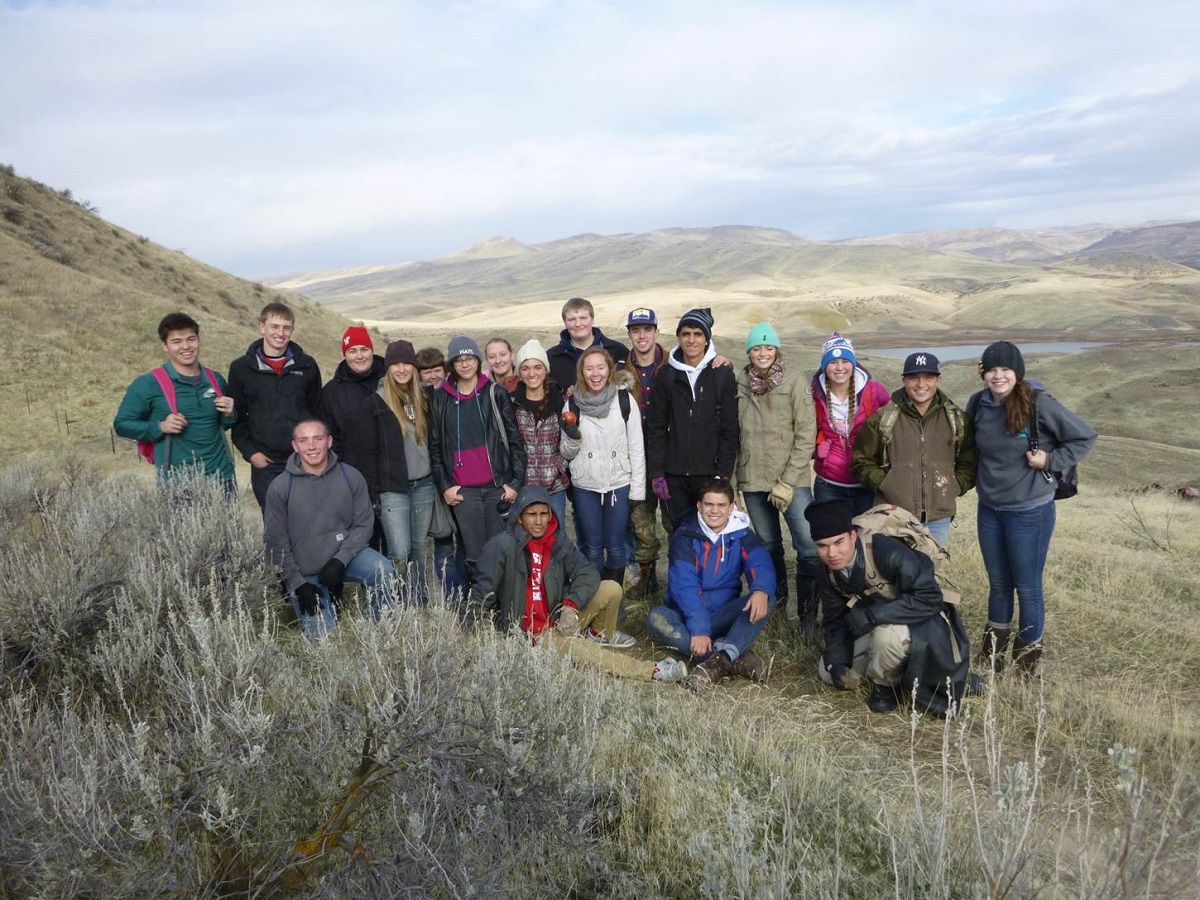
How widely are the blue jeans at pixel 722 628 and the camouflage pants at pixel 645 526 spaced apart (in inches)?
38.0

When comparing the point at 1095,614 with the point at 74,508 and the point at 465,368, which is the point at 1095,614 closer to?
the point at 465,368

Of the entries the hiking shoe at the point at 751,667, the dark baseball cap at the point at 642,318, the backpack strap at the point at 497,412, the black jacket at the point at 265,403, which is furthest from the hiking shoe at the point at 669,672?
the black jacket at the point at 265,403

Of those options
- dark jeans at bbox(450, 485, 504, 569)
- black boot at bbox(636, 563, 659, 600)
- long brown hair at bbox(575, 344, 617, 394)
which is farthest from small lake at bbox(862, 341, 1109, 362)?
dark jeans at bbox(450, 485, 504, 569)

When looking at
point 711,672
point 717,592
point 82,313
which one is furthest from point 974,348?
point 711,672

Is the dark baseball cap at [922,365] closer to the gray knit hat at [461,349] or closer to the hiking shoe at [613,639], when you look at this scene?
the hiking shoe at [613,639]

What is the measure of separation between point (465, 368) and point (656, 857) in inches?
137

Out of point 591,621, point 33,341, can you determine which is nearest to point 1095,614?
point 591,621

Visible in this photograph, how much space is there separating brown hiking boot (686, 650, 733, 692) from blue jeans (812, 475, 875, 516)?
4.29ft

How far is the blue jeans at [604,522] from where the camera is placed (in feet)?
17.8

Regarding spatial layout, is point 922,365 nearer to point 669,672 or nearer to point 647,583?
point 669,672

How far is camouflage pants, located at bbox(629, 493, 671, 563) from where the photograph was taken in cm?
577

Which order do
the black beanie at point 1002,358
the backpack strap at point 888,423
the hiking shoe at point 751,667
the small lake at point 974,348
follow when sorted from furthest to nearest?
the small lake at point 974,348 → the backpack strap at point 888,423 → the hiking shoe at point 751,667 → the black beanie at point 1002,358

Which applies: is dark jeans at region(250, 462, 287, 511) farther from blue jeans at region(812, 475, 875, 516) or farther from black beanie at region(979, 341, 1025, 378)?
black beanie at region(979, 341, 1025, 378)

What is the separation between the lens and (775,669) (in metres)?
4.76
